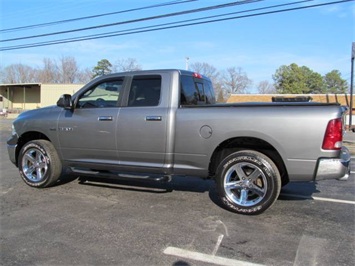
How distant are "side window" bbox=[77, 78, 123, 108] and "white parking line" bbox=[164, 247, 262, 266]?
9.10ft

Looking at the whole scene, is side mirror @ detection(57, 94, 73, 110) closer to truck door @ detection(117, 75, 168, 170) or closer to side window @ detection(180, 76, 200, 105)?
truck door @ detection(117, 75, 168, 170)

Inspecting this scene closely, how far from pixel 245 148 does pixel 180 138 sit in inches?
37.1

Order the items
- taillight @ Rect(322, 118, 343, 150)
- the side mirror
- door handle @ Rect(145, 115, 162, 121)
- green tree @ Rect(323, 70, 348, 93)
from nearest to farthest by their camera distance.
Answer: taillight @ Rect(322, 118, 343, 150), door handle @ Rect(145, 115, 162, 121), the side mirror, green tree @ Rect(323, 70, 348, 93)

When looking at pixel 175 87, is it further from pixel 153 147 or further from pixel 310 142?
pixel 310 142

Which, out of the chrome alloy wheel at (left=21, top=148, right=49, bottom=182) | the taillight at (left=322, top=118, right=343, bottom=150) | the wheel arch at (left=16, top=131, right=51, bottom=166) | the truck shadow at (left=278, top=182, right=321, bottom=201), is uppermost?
the taillight at (left=322, top=118, right=343, bottom=150)

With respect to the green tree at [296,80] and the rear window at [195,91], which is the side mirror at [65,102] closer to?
the rear window at [195,91]

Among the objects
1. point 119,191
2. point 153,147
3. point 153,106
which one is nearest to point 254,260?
point 153,147

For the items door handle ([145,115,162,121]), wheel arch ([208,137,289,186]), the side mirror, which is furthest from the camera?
the side mirror

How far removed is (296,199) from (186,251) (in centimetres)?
272

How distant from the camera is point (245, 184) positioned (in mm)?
4988

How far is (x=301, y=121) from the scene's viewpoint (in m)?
4.58

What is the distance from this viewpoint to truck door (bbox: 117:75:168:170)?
536cm

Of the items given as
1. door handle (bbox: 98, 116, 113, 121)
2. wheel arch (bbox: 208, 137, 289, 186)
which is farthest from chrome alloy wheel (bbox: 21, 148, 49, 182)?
wheel arch (bbox: 208, 137, 289, 186)

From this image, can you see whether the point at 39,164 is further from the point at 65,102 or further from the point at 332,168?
the point at 332,168
